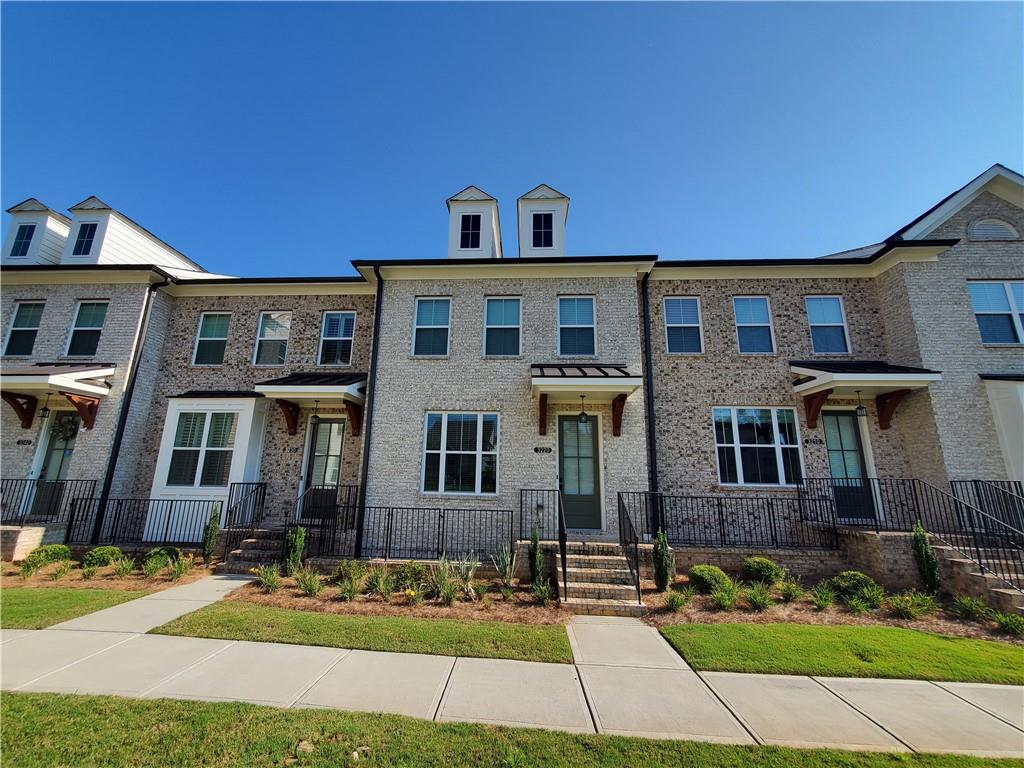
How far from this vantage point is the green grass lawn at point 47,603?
20.4 feet

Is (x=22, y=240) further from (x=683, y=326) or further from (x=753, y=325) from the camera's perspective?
(x=753, y=325)

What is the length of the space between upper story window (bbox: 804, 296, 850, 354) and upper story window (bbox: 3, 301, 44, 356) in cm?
2156

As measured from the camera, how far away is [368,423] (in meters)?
10.7

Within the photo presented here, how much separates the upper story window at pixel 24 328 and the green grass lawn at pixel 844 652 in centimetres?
1769

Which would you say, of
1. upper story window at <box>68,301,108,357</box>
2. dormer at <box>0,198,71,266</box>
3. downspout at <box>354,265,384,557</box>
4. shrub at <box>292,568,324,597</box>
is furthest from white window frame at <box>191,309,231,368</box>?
shrub at <box>292,568,324,597</box>

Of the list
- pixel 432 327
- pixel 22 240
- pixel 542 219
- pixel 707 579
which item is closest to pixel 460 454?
pixel 432 327

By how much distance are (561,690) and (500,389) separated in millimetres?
7103

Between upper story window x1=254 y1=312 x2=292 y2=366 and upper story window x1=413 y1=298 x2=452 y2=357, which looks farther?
upper story window x1=254 y1=312 x2=292 y2=366

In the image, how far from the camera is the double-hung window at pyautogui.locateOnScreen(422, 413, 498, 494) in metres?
10.5

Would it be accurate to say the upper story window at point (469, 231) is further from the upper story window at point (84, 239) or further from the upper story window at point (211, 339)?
the upper story window at point (84, 239)

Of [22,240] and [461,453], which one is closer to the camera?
[461,453]

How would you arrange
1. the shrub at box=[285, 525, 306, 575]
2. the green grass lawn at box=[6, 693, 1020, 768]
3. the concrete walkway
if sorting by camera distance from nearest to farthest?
the green grass lawn at box=[6, 693, 1020, 768]
the concrete walkway
the shrub at box=[285, 525, 306, 575]

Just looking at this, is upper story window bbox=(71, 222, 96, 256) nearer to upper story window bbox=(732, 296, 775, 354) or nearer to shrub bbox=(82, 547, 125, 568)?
shrub bbox=(82, 547, 125, 568)

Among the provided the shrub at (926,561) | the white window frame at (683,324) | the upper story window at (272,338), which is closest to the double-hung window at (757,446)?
the white window frame at (683,324)
